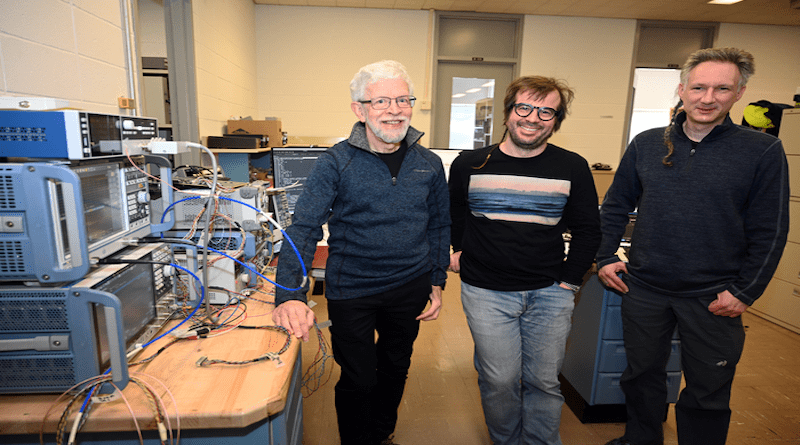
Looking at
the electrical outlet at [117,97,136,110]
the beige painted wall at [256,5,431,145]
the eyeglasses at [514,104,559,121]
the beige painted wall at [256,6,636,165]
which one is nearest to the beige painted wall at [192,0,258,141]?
the beige painted wall at [256,5,431,145]

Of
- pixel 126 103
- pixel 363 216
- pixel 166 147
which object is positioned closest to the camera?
pixel 166 147

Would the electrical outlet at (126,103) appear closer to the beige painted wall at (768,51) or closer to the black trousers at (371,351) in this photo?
the black trousers at (371,351)

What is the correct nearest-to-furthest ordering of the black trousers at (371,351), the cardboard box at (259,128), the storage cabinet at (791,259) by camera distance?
the black trousers at (371,351) < the storage cabinet at (791,259) < the cardboard box at (259,128)

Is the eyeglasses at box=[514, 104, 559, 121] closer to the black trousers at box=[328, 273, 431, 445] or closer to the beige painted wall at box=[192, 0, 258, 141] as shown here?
the black trousers at box=[328, 273, 431, 445]

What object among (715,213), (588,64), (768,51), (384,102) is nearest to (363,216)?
(384,102)

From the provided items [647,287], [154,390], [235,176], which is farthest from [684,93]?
[235,176]

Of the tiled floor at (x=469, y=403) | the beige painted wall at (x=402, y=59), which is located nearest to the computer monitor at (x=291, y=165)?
the tiled floor at (x=469, y=403)

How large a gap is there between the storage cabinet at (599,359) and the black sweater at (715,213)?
35cm

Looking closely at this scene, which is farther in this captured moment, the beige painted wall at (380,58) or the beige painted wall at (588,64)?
the beige painted wall at (588,64)

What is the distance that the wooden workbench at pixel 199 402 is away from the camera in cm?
87

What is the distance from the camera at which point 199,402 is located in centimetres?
91

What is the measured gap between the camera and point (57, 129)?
3.00ft

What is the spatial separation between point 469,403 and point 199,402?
158 cm

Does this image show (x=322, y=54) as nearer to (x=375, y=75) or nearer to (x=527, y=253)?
→ (x=375, y=75)
